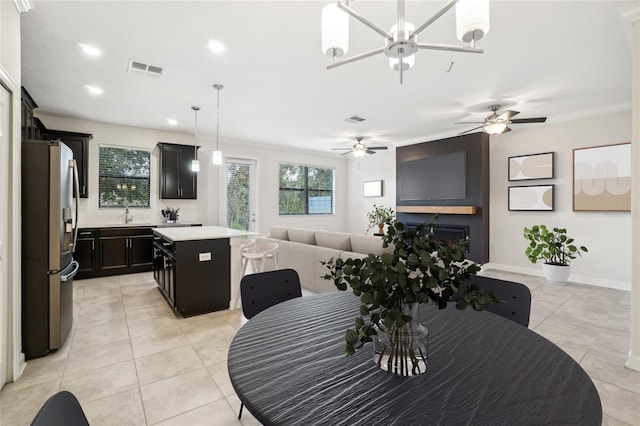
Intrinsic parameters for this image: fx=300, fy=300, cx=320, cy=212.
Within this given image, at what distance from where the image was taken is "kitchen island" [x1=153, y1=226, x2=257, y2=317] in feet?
10.8

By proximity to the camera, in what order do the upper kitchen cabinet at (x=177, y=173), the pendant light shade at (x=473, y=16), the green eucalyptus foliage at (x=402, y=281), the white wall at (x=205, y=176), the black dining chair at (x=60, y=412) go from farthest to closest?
1. the upper kitchen cabinet at (x=177, y=173)
2. the white wall at (x=205, y=176)
3. the pendant light shade at (x=473, y=16)
4. the green eucalyptus foliage at (x=402, y=281)
5. the black dining chair at (x=60, y=412)

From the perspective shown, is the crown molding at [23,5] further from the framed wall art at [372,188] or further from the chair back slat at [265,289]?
the framed wall art at [372,188]

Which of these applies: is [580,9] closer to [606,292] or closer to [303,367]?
[303,367]

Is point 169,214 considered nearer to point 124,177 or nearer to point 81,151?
point 124,177

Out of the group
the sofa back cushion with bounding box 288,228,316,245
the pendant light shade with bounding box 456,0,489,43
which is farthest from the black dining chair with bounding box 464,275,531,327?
the sofa back cushion with bounding box 288,228,316,245

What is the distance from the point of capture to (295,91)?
415cm

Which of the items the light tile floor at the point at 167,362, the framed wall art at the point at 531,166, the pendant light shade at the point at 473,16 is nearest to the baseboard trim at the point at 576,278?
the light tile floor at the point at 167,362

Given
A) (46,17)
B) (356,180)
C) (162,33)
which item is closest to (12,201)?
(46,17)

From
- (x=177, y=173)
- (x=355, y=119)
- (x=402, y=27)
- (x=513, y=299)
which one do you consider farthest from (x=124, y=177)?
(x=513, y=299)

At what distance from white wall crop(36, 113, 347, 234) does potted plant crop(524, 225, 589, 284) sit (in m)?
5.17

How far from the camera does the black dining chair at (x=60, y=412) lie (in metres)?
0.59

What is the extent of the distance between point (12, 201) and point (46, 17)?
1.63 meters

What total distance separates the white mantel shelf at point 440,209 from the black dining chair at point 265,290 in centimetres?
509

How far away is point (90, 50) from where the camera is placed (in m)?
3.06
